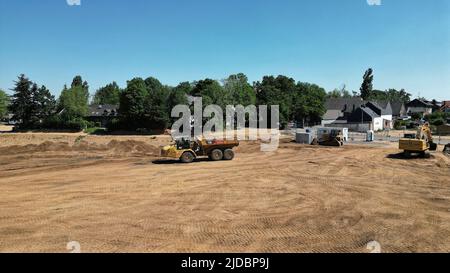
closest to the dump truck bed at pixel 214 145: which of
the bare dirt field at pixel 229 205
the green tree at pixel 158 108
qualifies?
the bare dirt field at pixel 229 205

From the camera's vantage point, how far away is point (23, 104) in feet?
204

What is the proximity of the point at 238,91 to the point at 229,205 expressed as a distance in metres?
56.7

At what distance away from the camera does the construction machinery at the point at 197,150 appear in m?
24.6

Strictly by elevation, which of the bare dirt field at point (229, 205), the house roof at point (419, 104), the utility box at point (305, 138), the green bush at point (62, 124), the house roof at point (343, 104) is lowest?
the bare dirt field at point (229, 205)

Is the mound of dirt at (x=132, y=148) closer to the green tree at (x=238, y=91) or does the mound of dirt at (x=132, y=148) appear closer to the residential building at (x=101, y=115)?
the green tree at (x=238, y=91)

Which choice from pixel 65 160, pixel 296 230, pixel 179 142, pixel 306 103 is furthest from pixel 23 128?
pixel 296 230

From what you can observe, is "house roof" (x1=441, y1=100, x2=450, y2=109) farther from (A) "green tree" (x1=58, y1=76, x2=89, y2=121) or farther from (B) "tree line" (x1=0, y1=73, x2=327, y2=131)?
(A) "green tree" (x1=58, y1=76, x2=89, y2=121)

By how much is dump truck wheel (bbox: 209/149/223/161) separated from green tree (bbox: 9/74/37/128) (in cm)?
4866

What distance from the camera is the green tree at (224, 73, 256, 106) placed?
66688 mm

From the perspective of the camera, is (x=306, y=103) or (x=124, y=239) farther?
(x=306, y=103)

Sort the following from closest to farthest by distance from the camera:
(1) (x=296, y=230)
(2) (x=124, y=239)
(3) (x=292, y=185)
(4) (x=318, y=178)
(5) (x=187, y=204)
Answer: (2) (x=124, y=239), (1) (x=296, y=230), (5) (x=187, y=204), (3) (x=292, y=185), (4) (x=318, y=178)

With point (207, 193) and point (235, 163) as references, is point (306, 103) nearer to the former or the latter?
point (235, 163)

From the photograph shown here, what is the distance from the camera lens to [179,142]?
82.2ft

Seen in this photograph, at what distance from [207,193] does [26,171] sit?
14.1 meters
